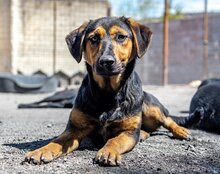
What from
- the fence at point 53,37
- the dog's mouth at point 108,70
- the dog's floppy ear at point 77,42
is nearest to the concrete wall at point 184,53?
the fence at point 53,37

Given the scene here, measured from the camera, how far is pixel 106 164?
3.33 meters

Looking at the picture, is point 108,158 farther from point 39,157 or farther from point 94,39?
point 94,39

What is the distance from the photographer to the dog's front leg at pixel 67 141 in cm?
340

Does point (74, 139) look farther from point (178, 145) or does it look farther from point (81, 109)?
point (178, 145)

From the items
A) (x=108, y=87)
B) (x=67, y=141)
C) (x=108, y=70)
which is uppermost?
(x=108, y=70)

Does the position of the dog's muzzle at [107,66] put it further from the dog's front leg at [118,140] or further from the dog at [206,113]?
the dog at [206,113]

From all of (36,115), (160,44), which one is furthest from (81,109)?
(160,44)

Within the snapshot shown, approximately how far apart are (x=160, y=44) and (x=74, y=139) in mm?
13458

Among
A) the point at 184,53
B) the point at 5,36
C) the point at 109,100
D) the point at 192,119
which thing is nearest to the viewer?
the point at 109,100

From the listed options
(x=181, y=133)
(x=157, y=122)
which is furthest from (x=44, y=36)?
(x=181, y=133)

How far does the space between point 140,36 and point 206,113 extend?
5.31ft

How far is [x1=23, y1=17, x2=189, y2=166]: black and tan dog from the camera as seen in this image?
381 cm

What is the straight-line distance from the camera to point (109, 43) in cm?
381

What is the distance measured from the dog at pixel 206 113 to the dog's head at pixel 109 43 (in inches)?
48.6
